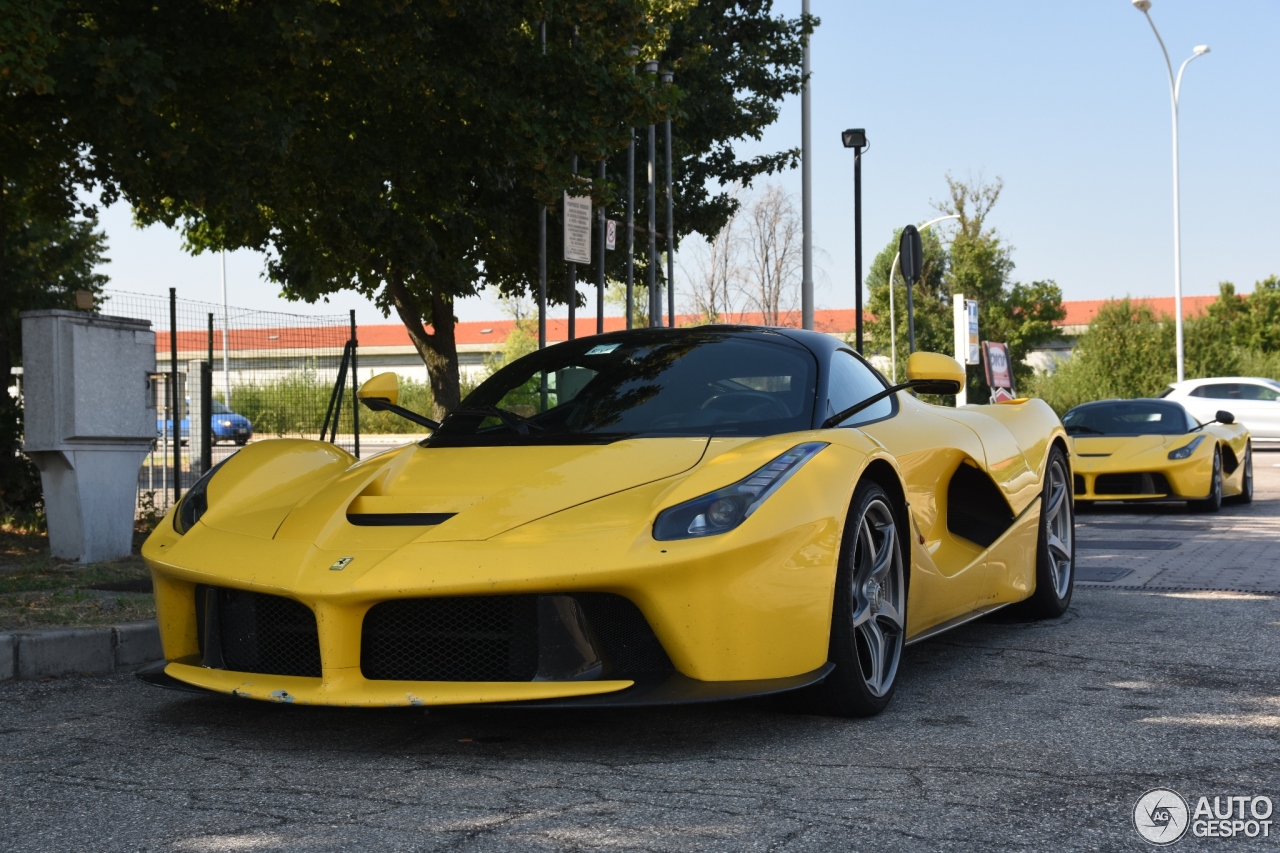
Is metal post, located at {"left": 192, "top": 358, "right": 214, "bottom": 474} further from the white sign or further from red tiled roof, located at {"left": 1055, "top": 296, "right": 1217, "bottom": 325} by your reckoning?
red tiled roof, located at {"left": 1055, "top": 296, "right": 1217, "bottom": 325}

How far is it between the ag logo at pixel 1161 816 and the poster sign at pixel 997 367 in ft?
46.5

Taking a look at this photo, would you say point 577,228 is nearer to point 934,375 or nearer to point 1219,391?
point 934,375

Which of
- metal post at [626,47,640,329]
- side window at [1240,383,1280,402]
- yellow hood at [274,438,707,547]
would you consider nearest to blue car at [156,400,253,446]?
metal post at [626,47,640,329]

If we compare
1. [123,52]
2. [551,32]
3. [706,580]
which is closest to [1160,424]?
Answer: [551,32]

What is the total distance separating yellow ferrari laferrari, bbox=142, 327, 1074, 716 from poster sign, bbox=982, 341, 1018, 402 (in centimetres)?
1272

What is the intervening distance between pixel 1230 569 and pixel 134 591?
6.21m

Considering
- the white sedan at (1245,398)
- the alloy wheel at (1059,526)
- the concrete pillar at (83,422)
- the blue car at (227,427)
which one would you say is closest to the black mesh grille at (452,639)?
the alloy wheel at (1059,526)

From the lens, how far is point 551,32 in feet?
39.8

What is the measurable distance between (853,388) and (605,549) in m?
1.81

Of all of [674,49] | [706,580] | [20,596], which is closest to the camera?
[706,580]

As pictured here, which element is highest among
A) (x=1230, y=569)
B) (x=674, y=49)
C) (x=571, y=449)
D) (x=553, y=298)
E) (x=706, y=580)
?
(x=674, y=49)

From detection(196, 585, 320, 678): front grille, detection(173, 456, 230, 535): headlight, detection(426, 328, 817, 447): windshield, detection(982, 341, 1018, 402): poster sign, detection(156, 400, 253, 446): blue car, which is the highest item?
detection(982, 341, 1018, 402): poster sign

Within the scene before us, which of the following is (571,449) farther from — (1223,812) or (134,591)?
(134,591)

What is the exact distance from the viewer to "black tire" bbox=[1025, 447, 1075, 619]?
19.5ft
